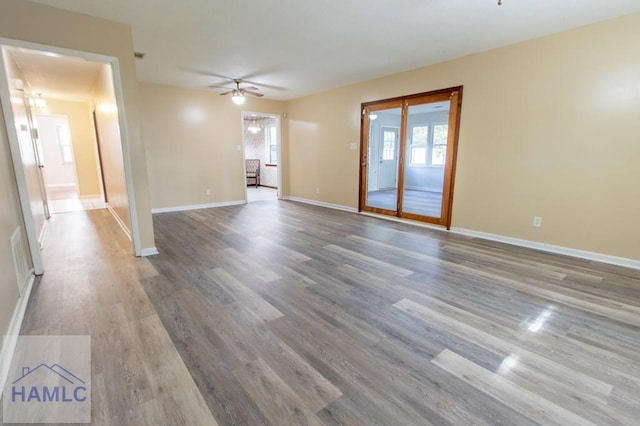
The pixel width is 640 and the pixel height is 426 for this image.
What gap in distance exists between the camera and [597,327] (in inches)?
84.3

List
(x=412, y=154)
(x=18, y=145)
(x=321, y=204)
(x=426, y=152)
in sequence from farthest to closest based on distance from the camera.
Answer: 1. (x=412, y=154)
2. (x=426, y=152)
3. (x=321, y=204)
4. (x=18, y=145)

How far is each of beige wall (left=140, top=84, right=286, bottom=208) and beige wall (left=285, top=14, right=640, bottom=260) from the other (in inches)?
164

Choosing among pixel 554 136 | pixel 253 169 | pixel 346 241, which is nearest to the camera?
pixel 554 136

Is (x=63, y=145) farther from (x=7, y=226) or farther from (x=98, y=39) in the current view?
(x=7, y=226)

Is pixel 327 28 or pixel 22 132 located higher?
pixel 327 28

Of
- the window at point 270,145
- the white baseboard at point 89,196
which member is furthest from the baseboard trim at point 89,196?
the window at point 270,145

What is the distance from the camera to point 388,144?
792cm

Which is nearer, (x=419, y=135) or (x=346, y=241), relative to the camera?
(x=346, y=241)

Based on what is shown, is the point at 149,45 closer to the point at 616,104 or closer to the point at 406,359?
the point at 406,359

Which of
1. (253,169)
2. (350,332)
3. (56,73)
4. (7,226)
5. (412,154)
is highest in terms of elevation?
(56,73)

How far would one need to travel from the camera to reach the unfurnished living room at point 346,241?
1.57 m

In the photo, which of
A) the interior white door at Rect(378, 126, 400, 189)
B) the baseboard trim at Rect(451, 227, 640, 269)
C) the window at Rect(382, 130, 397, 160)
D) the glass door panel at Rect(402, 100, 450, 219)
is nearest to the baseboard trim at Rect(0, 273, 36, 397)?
the baseboard trim at Rect(451, 227, 640, 269)

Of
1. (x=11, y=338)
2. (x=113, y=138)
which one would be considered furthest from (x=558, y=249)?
(x=113, y=138)

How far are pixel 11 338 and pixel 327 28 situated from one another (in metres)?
3.89
